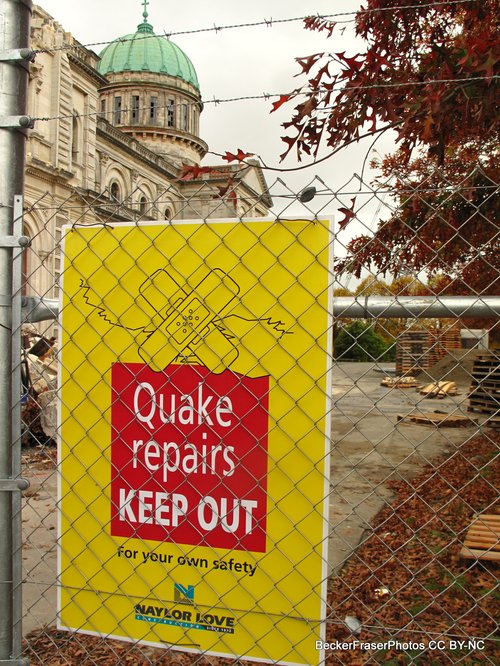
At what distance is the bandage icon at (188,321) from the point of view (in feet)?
6.38

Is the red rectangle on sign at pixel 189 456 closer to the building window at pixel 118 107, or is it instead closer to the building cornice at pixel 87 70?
the building cornice at pixel 87 70

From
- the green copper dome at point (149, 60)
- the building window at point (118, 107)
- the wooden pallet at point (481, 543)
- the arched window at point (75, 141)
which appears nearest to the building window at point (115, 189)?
the arched window at point (75, 141)

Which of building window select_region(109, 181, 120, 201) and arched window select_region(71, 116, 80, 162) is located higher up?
arched window select_region(71, 116, 80, 162)

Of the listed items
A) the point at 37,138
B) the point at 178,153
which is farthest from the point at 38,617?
the point at 178,153

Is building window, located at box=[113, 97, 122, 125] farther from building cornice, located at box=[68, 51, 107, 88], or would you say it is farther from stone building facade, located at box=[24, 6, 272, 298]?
building cornice, located at box=[68, 51, 107, 88]

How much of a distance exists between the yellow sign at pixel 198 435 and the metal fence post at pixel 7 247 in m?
0.19

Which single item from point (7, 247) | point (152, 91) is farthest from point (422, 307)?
point (152, 91)

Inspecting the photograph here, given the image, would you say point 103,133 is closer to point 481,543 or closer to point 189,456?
point 481,543

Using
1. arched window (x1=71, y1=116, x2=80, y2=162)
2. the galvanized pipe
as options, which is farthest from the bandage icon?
arched window (x1=71, y1=116, x2=80, y2=162)

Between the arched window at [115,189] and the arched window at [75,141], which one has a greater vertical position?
the arched window at [75,141]

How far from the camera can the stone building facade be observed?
72.6 ft

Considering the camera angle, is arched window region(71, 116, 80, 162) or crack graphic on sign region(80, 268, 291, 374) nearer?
crack graphic on sign region(80, 268, 291, 374)

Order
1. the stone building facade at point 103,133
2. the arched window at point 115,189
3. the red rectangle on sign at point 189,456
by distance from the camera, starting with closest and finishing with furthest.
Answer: the red rectangle on sign at point 189,456
the stone building facade at point 103,133
the arched window at point 115,189

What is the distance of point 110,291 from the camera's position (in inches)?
82.3
